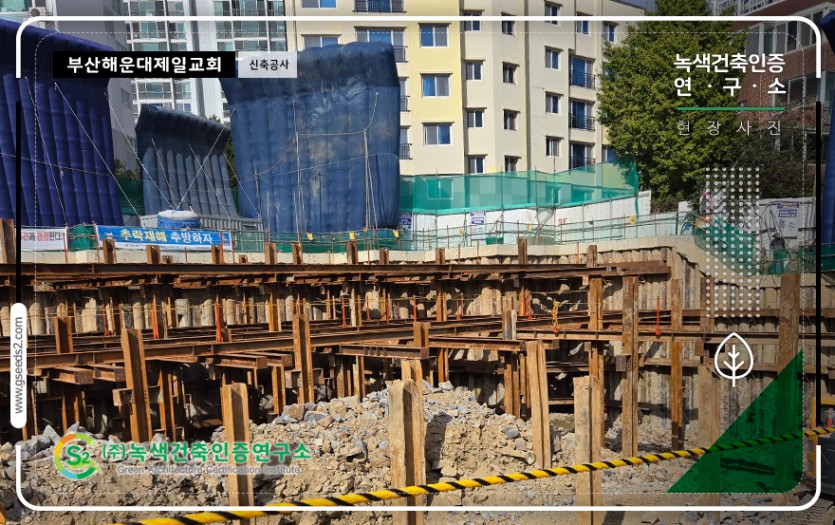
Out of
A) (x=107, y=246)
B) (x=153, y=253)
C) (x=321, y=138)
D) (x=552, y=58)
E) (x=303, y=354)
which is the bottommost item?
(x=303, y=354)

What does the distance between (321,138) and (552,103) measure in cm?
258

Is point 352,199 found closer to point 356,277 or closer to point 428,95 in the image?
point 428,95

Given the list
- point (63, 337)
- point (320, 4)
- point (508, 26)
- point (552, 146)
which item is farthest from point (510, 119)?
point (63, 337)

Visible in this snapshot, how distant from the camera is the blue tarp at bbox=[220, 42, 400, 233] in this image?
6.12 meters

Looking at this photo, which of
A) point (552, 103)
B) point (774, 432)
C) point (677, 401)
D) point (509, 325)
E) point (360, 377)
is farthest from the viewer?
point (509, 325)

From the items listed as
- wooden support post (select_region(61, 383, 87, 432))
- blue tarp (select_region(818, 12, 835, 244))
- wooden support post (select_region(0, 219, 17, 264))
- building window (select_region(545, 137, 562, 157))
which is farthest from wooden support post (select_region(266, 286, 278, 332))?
blue tarp (select_region(818, 12, 835, 244))

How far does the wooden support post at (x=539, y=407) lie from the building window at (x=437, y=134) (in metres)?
2.73

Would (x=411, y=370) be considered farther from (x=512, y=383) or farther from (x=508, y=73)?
(x=508, y=73)

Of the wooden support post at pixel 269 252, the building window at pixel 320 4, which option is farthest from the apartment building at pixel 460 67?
the wooden support post at pixel 269 252

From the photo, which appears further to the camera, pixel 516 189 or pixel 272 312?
pixel 272 312

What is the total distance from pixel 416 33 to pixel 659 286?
877 centimetres

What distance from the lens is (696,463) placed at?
6.90 meters

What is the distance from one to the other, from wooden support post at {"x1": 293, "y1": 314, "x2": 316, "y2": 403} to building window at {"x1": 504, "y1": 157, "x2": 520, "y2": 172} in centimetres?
359

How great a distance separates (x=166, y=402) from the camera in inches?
360
